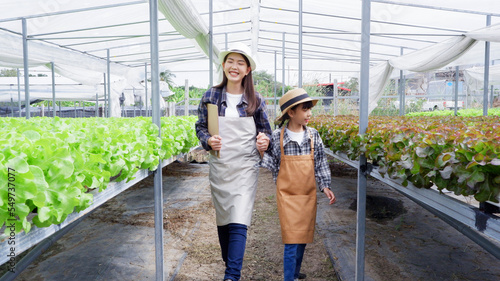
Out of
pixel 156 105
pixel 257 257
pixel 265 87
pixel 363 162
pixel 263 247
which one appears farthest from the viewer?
pixel 265 87

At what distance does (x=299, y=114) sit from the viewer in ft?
9.49

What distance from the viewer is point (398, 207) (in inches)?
218

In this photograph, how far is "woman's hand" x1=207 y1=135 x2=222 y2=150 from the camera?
262 cm

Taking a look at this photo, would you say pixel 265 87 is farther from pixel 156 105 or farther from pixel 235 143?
pixel 235 143

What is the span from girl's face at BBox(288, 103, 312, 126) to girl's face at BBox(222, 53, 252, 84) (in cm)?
45

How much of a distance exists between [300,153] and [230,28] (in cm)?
845

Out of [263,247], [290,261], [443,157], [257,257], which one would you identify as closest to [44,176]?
[443,157]

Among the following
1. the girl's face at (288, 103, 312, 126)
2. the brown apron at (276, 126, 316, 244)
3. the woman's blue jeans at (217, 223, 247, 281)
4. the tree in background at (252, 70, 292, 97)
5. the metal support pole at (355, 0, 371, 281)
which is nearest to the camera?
the woman's blue jeans at (217, 223, 247, 281)

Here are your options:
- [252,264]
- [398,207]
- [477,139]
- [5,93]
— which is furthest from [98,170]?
[5,93]

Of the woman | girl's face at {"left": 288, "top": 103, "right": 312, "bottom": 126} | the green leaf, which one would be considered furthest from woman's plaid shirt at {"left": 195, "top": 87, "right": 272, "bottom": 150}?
the green leaf

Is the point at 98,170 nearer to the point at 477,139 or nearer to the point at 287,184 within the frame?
the point at 287,184

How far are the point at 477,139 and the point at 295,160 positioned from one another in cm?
129

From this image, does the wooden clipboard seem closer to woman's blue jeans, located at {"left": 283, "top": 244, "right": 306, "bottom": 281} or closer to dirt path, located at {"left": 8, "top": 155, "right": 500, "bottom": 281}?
woman's blue jeans, located at {"left": 283, "top": 244, "right": 306, "bottom": 281}

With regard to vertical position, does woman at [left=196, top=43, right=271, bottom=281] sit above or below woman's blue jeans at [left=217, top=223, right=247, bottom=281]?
above
